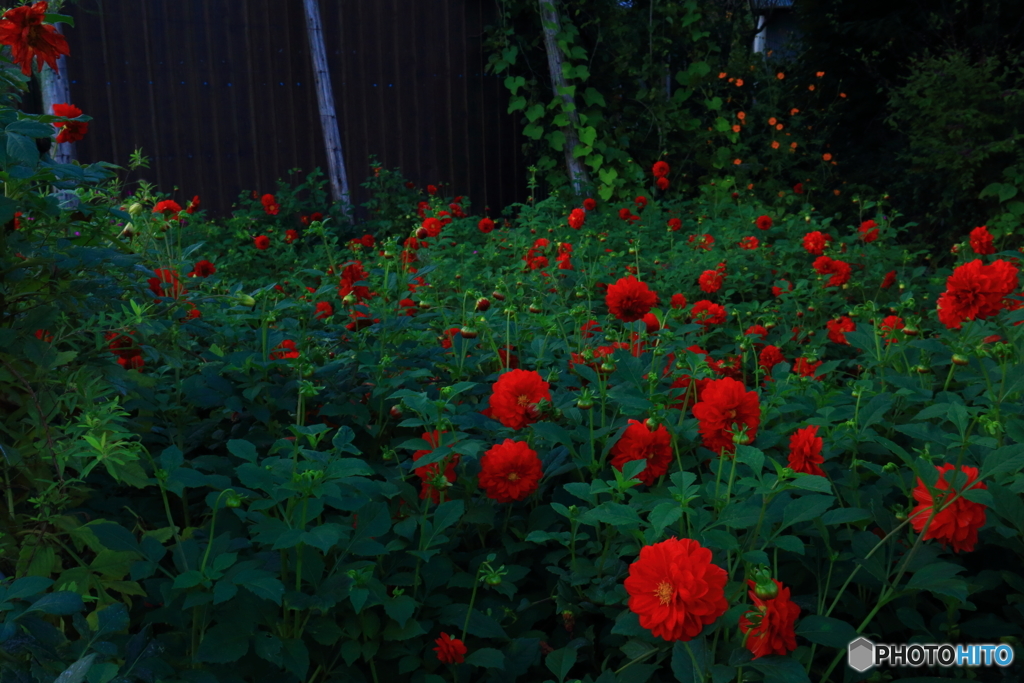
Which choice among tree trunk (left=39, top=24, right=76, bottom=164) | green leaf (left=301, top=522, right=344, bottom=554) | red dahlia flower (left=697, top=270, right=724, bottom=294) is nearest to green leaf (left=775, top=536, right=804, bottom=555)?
green leaf (left=301, top=522, right=344, bottom=554)

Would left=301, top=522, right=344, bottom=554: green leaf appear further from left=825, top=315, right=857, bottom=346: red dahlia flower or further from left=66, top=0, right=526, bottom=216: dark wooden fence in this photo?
left=66, top=0, right=526, bottom=216: dark wooden fence

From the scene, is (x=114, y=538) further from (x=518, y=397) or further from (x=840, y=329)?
(x=840, y=329)

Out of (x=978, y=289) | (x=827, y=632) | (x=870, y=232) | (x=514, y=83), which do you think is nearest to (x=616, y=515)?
(x=827, y=632)

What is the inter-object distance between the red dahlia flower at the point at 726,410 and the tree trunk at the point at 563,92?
183 inches

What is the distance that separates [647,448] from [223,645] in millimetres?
671

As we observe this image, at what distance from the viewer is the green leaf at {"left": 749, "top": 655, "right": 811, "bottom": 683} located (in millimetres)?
964

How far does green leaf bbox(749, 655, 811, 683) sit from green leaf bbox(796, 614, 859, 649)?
2.1 inches

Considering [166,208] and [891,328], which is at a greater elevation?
[166,208]

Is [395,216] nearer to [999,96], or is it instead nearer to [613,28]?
[613,28]

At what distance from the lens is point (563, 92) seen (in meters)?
5.72

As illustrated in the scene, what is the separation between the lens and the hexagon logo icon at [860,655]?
1.10 metres

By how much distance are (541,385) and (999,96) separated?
14.5 ft

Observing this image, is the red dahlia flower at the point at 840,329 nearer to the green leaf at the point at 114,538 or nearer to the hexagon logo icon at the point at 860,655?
the hexagon logo icon at the point at 860,655

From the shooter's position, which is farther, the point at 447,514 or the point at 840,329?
the point at 840,329
